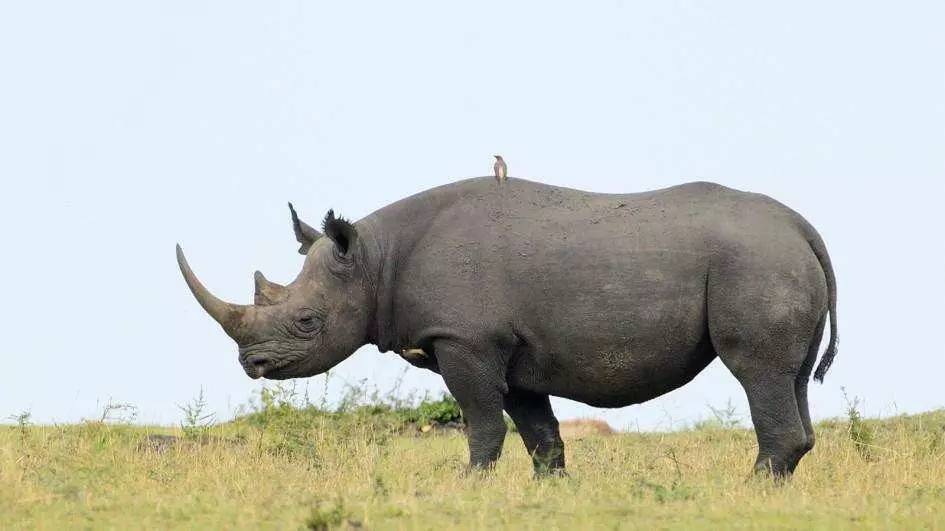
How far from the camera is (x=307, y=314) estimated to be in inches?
506

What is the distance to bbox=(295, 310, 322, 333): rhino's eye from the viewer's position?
12.8 m

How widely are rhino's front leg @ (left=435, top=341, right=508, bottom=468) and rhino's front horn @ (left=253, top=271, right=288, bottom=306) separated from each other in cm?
148

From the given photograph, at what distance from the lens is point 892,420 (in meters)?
17.7

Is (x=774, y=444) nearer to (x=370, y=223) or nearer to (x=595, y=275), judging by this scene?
(x=595, y=275)

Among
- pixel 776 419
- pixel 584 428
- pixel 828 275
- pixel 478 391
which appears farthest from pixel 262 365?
pixel 584 428

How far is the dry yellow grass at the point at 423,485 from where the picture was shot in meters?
9.35

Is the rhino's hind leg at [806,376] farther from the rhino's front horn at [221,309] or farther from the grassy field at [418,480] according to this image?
the rhino's front horn at [221,309]

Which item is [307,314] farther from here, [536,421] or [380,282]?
[536,421]

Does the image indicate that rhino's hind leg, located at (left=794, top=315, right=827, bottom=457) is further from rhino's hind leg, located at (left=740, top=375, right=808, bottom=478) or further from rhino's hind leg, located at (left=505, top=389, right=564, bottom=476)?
rhino's hind leg, located at (left=505, top=389, right=564, bottom=476)

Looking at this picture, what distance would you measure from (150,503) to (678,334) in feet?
14.3

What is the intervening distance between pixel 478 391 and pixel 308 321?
5.26 feet

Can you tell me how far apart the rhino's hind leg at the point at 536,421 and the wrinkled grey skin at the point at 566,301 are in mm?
133

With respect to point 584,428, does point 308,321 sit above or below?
above

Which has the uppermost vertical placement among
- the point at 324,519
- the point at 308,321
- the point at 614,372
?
the point at 308,321
